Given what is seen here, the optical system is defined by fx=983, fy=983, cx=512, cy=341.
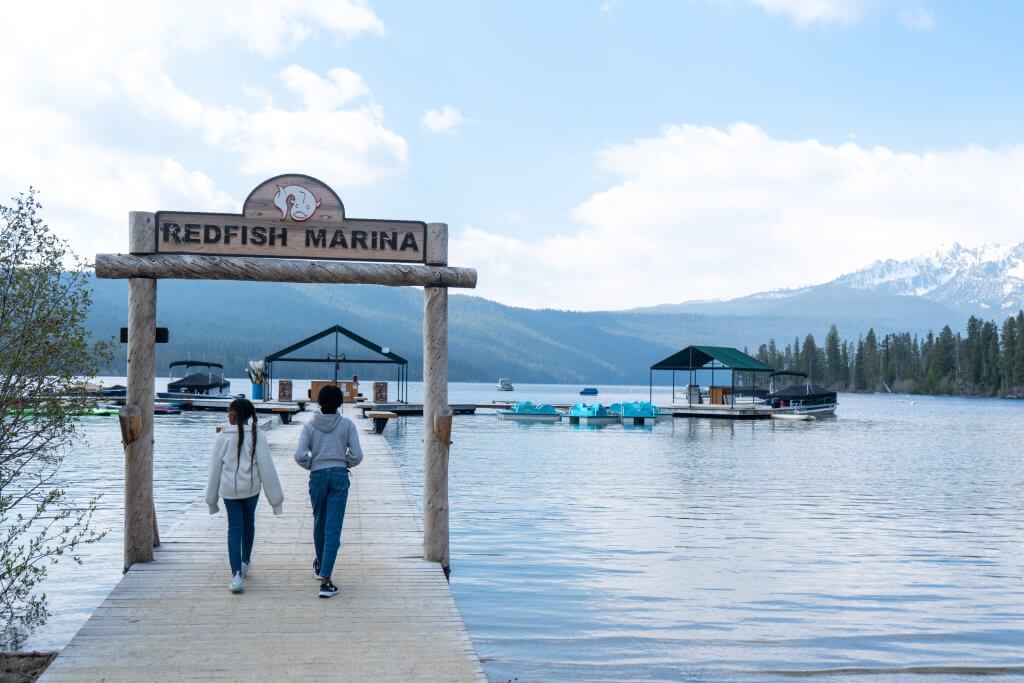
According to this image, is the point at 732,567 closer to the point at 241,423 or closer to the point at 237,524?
the point at 237,524

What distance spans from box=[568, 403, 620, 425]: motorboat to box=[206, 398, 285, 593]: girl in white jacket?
2241 inches

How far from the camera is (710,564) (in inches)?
659

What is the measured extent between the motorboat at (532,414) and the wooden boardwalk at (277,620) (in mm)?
56228

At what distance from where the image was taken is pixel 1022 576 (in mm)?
16266

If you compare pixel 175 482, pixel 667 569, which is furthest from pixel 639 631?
pixel 175 482

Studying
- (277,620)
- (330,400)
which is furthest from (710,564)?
(277,620)

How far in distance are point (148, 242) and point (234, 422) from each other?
2.68m

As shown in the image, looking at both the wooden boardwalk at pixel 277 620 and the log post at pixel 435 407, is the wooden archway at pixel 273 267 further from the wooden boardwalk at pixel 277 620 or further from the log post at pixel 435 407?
the wooden boardwalk at pixel 277 620

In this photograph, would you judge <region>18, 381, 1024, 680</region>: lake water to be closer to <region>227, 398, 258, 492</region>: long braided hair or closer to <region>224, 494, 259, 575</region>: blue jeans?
<region>224, 494, 259, 575</region>: blue jeans

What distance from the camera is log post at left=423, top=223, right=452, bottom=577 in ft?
37.3

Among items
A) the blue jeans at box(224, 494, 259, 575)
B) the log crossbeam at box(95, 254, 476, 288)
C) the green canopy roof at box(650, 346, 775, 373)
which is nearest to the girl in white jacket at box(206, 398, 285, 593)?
the blue jeans at box(224, 494, 259, 575)

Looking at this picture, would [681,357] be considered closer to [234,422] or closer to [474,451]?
[474,451]

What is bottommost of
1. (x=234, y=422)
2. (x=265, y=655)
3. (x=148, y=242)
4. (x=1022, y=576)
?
(x=1022, y=576)

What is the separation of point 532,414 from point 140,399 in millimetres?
59733
